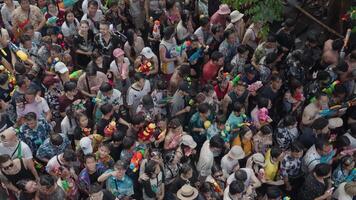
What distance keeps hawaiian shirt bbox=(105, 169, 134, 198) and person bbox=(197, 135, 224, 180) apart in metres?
1.06

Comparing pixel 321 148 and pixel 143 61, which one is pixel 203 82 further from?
pixel 321 148

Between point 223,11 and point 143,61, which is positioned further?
point 223,11

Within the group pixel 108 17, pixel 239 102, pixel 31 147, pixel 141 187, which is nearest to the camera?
pixel 141 187

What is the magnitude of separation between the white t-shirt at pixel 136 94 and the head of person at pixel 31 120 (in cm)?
163

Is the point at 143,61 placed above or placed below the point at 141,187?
above

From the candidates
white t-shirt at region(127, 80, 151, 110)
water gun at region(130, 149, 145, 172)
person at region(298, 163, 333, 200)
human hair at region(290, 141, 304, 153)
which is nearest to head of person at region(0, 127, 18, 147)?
water gun at region(130, 149, 145, 172)

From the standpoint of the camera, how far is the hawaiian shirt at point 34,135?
6980 millimetres

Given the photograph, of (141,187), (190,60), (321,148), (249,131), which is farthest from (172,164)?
(190,60)

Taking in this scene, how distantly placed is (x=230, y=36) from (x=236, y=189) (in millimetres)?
3729

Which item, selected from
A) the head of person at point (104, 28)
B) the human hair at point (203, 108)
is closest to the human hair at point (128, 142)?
the human hair at point (203, 108)

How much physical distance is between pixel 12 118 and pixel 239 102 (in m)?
3.68

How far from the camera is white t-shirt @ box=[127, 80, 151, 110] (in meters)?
7.86

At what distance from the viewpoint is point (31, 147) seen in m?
7.05

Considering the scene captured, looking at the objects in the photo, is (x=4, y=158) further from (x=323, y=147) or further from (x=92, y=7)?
(x=323, y=147)
